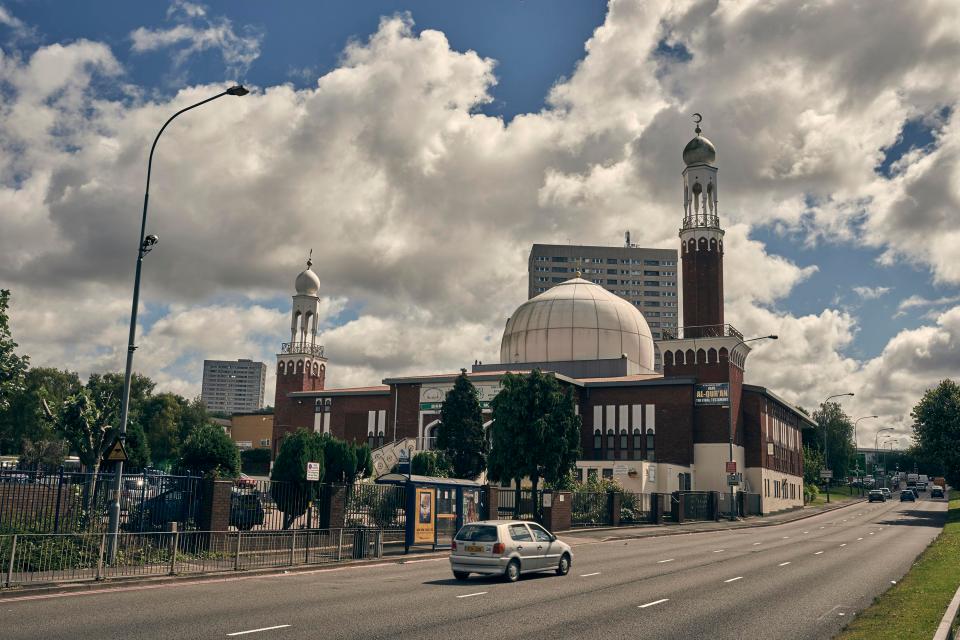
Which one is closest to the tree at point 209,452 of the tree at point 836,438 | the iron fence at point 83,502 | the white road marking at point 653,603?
the iron fence at point 83,502

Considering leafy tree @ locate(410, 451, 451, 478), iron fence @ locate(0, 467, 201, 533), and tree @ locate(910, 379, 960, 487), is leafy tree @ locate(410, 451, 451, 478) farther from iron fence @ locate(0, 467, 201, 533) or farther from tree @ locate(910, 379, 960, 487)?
tree @ locate(910, 379, 960, 487)

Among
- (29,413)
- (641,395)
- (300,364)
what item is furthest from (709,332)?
(29,413)

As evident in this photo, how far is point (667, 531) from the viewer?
4481 cm

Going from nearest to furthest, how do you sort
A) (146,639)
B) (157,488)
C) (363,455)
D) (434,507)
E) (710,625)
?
(146,639)
(710,625)
(157,488)
(434,507)
(363,455)

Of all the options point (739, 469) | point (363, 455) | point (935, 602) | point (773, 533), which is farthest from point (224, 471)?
point (739, 469)

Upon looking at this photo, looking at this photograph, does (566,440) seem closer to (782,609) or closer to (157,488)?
(157,488)

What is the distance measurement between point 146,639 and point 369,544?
15.7 meters

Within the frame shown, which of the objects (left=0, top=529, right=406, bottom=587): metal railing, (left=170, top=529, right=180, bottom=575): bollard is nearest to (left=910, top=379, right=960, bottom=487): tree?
(left=0, top=529, right=406, bottom=587): metal railing

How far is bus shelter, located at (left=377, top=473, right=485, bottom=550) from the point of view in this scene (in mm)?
29312

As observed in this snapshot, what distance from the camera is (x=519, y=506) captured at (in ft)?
140

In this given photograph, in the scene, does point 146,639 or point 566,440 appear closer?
point 146,639

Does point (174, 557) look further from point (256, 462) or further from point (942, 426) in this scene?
point (256, 462)

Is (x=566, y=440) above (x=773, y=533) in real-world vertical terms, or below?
above

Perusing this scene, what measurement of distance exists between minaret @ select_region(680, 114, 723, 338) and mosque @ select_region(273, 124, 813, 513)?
0.09 m
